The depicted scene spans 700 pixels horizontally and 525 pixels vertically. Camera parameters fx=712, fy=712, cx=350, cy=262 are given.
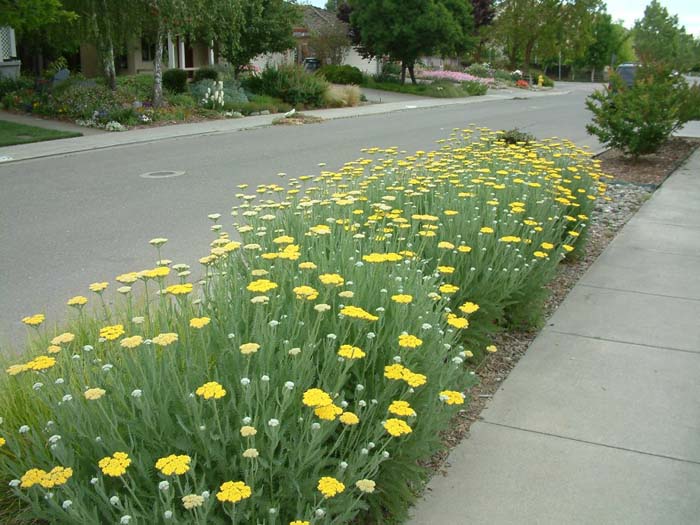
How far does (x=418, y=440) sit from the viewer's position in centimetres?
293

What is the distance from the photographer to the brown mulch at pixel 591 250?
4.03 metres

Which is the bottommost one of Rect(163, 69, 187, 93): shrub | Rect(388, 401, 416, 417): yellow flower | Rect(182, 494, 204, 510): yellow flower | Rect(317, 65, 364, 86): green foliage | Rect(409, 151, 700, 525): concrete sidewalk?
Rect(409, 151, 700, 525): concrete sidewalk

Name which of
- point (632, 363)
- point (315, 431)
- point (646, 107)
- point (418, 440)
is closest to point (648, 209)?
point (646, 107)

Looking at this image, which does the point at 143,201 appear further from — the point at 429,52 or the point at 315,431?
the point at 429,52

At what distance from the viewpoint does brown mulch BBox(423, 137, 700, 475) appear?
4.03 m

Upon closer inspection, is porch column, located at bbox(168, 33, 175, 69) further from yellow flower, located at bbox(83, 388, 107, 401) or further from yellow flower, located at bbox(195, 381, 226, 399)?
yellow flower, located at bbox(195, 381, 226, 399)

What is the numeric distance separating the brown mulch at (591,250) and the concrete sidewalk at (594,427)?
9 centimetres

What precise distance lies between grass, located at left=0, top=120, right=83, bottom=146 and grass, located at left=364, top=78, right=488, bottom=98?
24440 mm

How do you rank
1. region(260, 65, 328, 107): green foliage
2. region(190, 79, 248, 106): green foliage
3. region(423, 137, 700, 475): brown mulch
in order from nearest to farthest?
1. region(423, 137, 700, 475): brown mulch
2. region(190, 79, 248, 106): green foliage
3. region(260, 65, 328, 107): green foliage

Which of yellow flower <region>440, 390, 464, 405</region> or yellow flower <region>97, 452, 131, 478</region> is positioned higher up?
yellow flower <region>97, 452, 131, 478</region>

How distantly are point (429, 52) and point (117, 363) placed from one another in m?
40.3

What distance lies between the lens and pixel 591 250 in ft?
25.3

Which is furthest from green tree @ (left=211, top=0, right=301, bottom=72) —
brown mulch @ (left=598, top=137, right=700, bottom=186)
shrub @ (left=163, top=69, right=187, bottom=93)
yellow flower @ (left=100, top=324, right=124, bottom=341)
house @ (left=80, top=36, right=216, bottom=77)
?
yellow flower @ (left=100, top=324, right=124, bottom=341)

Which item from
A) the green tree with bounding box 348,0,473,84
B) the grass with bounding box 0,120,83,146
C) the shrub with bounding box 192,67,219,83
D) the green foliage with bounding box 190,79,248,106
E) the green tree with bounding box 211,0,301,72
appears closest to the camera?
the grass with bounding box 0,120,83,146
